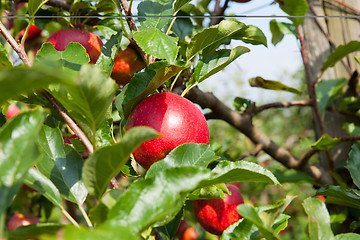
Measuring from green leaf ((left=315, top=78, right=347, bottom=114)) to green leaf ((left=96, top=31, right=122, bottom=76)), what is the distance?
2.61 feet

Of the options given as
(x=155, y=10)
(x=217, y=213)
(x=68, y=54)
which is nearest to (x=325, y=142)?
(x=217, y=213)

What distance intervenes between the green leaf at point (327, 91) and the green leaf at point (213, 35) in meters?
0.64

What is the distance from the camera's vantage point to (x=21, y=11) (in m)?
1.16

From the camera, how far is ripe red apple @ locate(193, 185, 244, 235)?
2.73 ft

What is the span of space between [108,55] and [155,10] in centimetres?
15

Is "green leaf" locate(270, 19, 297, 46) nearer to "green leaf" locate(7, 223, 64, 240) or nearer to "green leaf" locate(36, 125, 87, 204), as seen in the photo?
"green leaf" locate(36, 125, 87, 204)

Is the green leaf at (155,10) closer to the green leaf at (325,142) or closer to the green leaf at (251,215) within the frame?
the green leaf at (251,215)

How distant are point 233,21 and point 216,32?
0.11ft

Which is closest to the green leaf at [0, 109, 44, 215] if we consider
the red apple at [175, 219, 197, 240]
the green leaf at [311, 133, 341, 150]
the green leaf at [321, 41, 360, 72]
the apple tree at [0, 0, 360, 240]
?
the apple tree at [0, 0, 360, 240]

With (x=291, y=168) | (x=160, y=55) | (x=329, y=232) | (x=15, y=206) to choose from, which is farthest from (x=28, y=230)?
(x=15, y=206)

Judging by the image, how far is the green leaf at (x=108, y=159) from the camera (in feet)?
1.17

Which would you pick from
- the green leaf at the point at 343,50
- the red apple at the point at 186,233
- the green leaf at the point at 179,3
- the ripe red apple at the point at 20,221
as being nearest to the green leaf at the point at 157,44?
the green leaf at the point at 179,3

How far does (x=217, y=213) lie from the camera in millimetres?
836

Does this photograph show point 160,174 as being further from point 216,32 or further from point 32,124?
point 216,32
